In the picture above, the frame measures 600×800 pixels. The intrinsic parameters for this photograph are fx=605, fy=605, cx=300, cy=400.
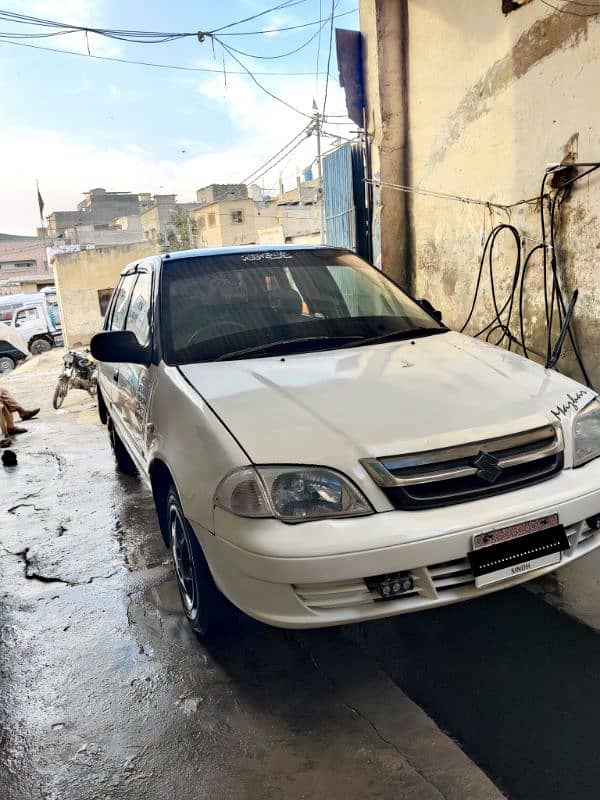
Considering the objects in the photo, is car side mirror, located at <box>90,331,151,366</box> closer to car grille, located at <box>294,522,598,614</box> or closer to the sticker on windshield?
the sticker on windshield

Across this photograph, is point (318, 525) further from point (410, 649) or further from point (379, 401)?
point (410, 649)

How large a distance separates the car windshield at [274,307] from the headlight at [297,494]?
0.94m

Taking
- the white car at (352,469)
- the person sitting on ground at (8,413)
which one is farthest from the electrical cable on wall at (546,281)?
the person sitting on ground at (8,413)

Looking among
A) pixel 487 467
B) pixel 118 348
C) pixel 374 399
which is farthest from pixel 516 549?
pixel 118 348

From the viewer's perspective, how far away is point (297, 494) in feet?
6.48

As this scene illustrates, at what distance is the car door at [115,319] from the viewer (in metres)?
4.04

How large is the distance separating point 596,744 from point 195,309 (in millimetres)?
2399

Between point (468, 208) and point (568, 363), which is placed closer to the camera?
point (568, 363)

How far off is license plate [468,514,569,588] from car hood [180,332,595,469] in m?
0.33

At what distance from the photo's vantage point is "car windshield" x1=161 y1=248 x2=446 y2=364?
9.46ft

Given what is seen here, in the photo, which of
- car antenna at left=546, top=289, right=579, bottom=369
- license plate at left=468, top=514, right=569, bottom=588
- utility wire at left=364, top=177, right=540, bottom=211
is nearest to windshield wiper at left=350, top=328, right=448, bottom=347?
license plate at left=468, top=514, right=569, bottom=588

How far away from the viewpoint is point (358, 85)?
7.66 metres

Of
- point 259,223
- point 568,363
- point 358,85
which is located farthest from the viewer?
point 259,223

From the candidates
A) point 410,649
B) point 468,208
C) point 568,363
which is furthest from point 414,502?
point 468,208
